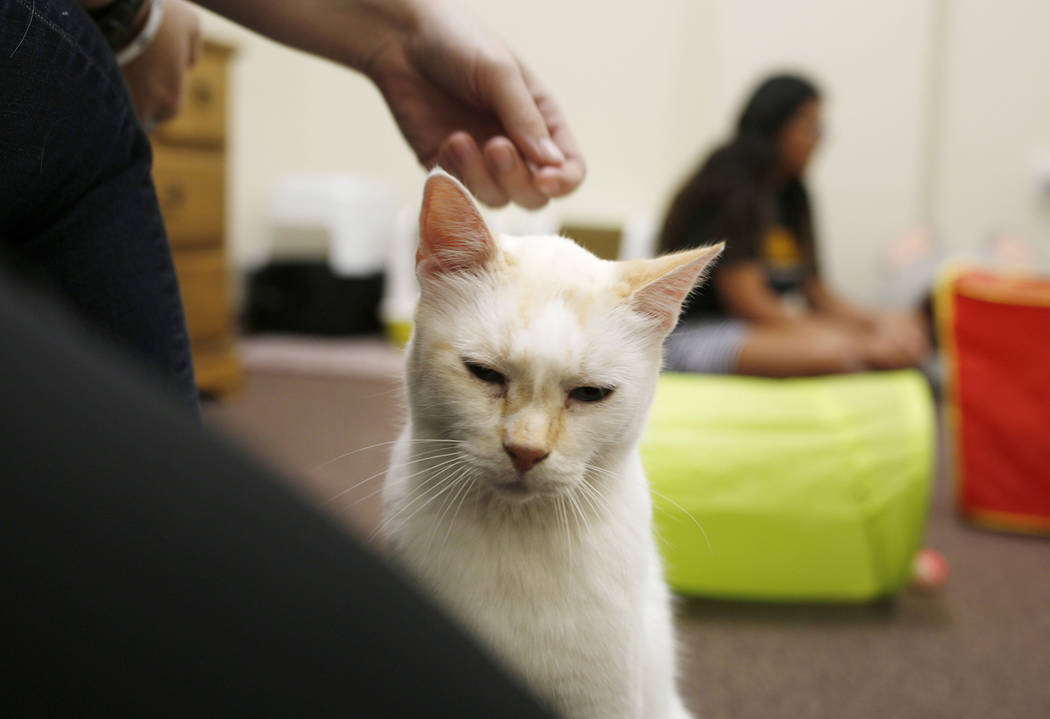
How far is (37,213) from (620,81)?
3.26 metres

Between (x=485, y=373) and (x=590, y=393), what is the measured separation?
7 centimetres

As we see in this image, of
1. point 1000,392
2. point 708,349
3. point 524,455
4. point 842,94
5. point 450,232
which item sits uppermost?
point 842,94

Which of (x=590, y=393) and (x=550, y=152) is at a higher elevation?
(x=550, y=152)

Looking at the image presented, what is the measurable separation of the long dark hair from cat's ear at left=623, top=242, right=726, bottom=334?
1.33 metres

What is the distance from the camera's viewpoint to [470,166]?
0.65 metres

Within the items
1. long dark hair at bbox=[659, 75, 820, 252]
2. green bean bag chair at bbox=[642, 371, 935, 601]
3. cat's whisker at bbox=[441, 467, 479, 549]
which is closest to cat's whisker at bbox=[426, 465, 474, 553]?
cat's whisker at bbox=[441, 467, 479, 549]

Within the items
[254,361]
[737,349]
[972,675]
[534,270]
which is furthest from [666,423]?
[254,361]

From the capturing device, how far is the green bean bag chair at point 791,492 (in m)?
1.47

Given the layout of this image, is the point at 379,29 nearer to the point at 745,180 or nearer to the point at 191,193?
the point at 745,180

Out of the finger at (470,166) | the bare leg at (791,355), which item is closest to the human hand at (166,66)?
the finger at (470,166)

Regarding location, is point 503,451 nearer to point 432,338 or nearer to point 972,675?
point 432,338

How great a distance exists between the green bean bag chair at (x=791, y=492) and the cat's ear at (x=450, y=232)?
0.95 metres

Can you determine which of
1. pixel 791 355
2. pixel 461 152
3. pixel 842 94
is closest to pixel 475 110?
pixel 461 152

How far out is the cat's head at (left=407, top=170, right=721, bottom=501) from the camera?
1.68 ft
